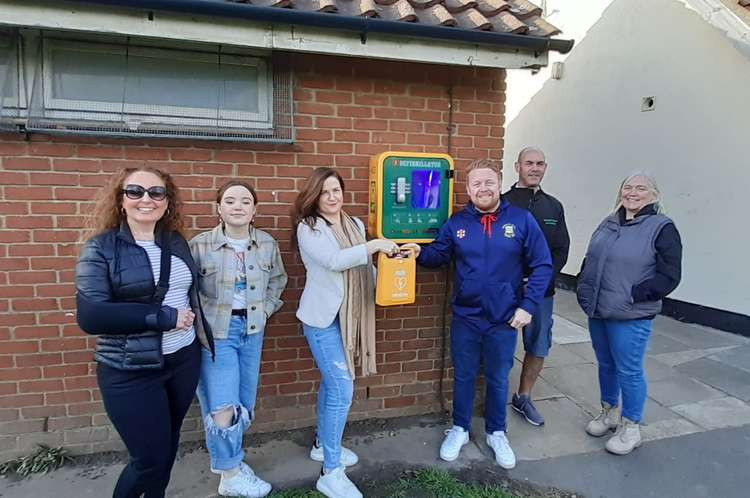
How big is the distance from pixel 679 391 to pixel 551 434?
1.59 m

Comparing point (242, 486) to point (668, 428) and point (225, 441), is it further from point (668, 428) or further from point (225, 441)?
point (668, 428)

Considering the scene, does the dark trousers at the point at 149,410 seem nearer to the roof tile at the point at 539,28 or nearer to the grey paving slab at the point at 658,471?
the grey paving slab at the point at 658,471

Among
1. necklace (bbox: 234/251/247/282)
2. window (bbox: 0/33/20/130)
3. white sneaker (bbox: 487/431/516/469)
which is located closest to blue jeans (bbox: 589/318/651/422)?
white sneaker (bbox: 487/431/516/469)

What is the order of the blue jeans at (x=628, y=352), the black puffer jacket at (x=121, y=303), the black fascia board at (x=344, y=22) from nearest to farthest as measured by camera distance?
1. the black puffer jacket at (x=121, y=303)
2. the black fascia board at (x=344, y=22)
3. the blue jeans at (x=628, y=352)

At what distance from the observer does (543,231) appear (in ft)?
10.9

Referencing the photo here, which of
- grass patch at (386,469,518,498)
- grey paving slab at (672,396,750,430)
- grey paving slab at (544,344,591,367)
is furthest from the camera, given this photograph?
grey paving slab at (544,344,591,367)

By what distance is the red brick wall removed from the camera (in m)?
2.65

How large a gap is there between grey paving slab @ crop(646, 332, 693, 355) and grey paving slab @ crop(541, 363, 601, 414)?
3.39 feet

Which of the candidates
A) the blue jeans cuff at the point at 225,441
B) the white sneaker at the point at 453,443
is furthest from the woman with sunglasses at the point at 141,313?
the white sneaker at the point at 453,443

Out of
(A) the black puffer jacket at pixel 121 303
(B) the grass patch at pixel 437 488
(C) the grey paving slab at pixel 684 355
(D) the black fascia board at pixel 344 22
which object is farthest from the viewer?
(C) the grey paving slab at pixel 684 355

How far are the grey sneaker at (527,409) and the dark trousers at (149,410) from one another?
244 cm

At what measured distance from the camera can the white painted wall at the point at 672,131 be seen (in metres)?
5.51

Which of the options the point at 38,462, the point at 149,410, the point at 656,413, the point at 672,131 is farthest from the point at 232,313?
the point at 672,131

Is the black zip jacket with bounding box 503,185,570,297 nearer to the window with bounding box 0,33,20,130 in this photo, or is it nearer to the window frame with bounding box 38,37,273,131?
the window frame with bounding box 38,37,273,131
